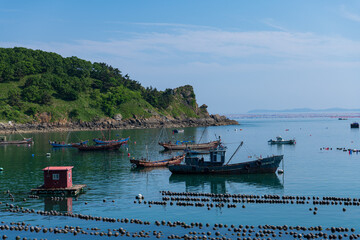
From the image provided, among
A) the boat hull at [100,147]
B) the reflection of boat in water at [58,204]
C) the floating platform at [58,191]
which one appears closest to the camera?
the reflection of boat in water at [58,204]

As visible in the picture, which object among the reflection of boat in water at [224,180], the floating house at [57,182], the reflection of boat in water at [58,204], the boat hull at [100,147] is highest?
the boat hull at [100,147]

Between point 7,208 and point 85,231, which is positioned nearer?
point 85,231

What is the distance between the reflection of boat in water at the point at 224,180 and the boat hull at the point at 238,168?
3.40 feet

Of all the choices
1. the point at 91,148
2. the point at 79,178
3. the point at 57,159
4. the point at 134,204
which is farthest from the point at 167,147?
the point at 134,204

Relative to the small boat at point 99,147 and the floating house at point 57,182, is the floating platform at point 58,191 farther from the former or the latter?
the small boat at point 99,147

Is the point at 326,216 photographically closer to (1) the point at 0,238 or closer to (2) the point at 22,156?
(1) the point at 0,238

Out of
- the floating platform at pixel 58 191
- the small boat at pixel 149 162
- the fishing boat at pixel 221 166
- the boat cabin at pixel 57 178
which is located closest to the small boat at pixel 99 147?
the small boat at pixel 149 162

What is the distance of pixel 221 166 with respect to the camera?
83562 mm

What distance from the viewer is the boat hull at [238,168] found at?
274 ft

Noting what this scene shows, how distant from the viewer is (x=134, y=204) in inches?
2347

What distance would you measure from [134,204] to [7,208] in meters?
17.0

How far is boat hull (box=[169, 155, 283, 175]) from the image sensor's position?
274 ft

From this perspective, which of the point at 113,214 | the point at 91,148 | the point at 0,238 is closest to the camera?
the point at 0,238

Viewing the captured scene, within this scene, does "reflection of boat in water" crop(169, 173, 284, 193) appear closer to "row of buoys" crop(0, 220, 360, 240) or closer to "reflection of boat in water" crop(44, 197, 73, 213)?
"reflection of boat in water" crop(44, 197, 73, 213)
